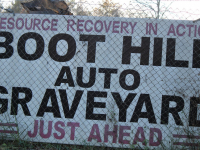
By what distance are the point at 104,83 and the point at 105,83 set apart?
0.06 feet

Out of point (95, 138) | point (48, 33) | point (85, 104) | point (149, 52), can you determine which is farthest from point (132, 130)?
point (48, 33)

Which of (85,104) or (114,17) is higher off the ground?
(114,17)

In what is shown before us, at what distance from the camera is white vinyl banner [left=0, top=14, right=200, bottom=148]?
4.17 meters

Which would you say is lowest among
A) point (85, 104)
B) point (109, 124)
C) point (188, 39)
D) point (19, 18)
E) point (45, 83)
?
point (109, 124)

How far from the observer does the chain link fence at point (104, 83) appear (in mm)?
4168

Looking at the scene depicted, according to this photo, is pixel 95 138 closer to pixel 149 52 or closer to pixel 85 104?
pixel 85 104

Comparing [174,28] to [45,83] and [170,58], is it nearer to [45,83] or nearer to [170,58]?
[170,58]

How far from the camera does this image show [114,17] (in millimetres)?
4305

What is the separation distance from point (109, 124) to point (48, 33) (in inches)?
79.0

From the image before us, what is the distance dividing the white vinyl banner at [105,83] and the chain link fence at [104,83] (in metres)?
0.02

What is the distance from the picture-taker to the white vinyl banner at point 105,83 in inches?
164

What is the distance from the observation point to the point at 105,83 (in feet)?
13.9

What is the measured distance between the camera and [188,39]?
423cm

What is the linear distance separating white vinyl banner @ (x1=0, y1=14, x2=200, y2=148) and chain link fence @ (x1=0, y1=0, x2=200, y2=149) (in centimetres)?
2
